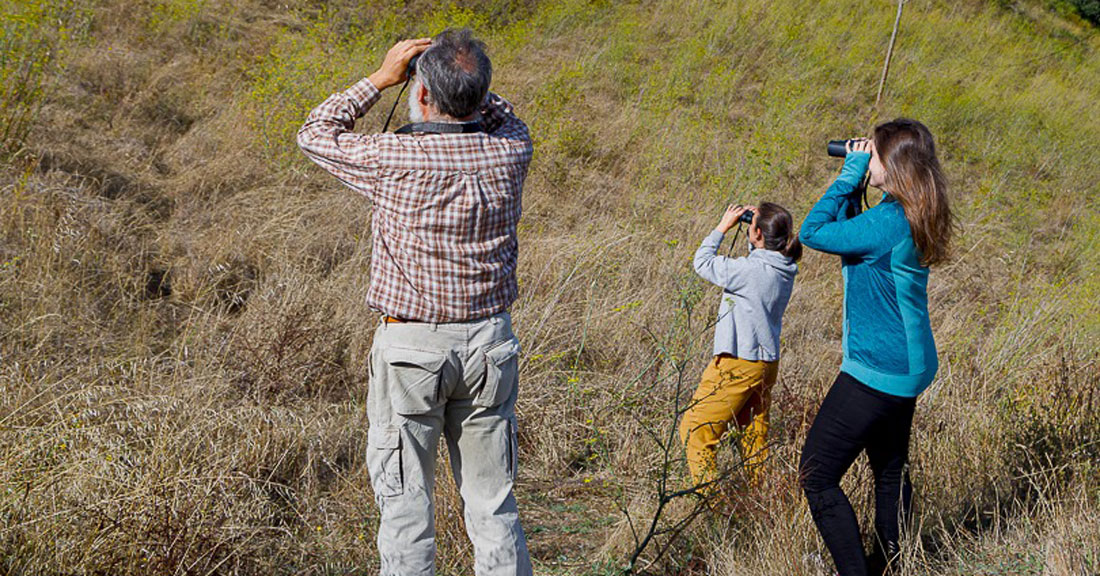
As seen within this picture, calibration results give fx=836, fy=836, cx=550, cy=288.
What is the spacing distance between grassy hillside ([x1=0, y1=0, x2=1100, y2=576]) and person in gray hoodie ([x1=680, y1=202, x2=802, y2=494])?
0.55 ft

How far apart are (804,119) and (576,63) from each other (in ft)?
8.23

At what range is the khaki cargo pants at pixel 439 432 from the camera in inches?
90.5

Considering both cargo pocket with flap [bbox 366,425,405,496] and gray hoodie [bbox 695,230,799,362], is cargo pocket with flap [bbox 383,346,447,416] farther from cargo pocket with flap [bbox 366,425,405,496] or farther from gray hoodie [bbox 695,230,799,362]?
gray hoodie [bbox 695,230,799,362]

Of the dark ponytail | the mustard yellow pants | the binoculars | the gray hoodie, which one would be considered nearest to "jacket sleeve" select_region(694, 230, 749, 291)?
the gray hoodie

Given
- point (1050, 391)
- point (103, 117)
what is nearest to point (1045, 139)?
point (1050, 391)

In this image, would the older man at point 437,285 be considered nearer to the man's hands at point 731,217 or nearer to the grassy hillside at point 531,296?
the grassy hillside at point 531,296

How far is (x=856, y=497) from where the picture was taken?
3.23 meters

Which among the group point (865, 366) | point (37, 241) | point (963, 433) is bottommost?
point (37, 241)

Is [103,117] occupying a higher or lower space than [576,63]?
lower

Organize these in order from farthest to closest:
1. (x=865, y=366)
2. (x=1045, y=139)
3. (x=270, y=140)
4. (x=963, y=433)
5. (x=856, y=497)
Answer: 1. (x=1045, y=139)
2. (x=270, y=140)
3. (x=963, y=433)
4. (x=856, y=497)
5. (x=865, y=366)

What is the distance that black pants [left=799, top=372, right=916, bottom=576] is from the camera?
2.66m

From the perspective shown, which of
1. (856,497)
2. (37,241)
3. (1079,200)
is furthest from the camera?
(1079,200)

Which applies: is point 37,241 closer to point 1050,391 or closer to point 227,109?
point 227,109

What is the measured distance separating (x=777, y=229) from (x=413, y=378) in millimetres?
1798
